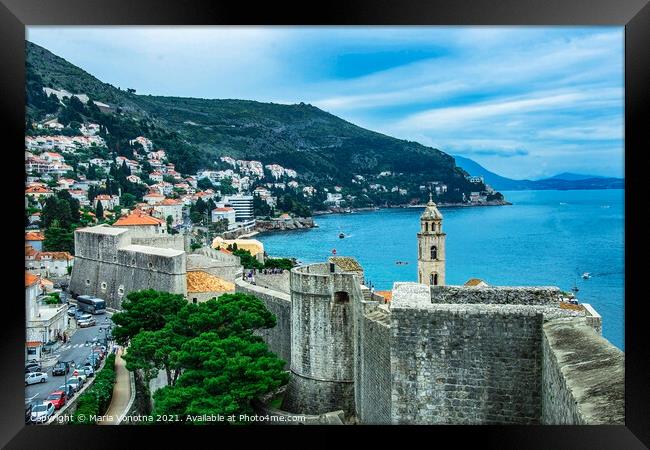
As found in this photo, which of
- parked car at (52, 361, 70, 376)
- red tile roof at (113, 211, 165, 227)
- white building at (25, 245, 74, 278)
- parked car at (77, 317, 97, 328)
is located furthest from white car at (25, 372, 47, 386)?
white building at (25, 245, 74, 278)

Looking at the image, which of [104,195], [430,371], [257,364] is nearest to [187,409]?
[257,364]

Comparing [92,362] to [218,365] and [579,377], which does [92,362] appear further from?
[579,377]

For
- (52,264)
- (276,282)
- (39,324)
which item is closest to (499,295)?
(39,324)

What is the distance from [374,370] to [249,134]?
3327cm

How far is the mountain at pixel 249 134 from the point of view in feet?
77.4

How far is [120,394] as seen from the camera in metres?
9.38

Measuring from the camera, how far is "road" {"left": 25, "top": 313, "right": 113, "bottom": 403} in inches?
358

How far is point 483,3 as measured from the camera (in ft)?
14.4

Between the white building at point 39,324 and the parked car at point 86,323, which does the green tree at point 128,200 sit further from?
the white building at point 39,324

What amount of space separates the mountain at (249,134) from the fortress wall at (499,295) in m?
15.8

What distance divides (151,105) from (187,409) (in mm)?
30111

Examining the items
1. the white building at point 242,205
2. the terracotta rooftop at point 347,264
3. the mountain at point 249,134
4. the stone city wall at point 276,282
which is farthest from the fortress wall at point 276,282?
the white building at point 242,205
